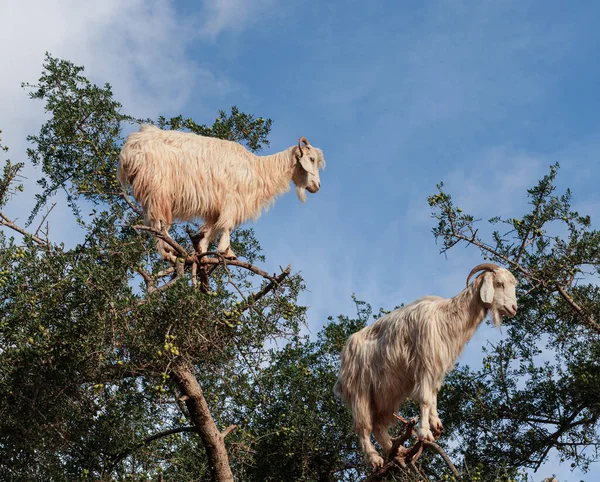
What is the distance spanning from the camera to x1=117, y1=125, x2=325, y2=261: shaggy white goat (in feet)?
28.6

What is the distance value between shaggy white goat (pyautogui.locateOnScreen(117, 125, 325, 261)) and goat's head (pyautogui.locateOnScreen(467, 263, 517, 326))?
2.84 m

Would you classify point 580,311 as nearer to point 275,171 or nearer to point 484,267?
point 484,267

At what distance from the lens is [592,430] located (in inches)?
390

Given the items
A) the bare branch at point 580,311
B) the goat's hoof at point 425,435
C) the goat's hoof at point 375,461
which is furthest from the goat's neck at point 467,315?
the bare branch at point 580,311

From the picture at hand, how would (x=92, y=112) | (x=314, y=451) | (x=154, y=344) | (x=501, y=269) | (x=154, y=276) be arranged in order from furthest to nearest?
(x=92, y=112) < (x=314, y=451) < (x=154, y=276) < (x=154, y=344) < (x=501, y=269)

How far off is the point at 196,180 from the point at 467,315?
11.2 feet

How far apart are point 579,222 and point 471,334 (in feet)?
11.9

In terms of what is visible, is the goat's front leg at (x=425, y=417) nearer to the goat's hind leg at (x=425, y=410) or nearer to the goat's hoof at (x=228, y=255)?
the goat's hind leg at (x=425, y=410)

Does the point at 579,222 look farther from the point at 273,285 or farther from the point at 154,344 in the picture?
the point at 154,344

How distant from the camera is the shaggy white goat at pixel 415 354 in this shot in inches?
274

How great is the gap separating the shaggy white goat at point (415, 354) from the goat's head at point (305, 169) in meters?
2.76

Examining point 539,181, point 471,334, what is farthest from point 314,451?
point 539,181

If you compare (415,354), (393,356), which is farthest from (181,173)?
(415,354)

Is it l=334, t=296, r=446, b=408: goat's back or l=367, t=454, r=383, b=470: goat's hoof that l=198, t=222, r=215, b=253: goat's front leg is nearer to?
l=334, t=296, r=446, b=408: goat's back
